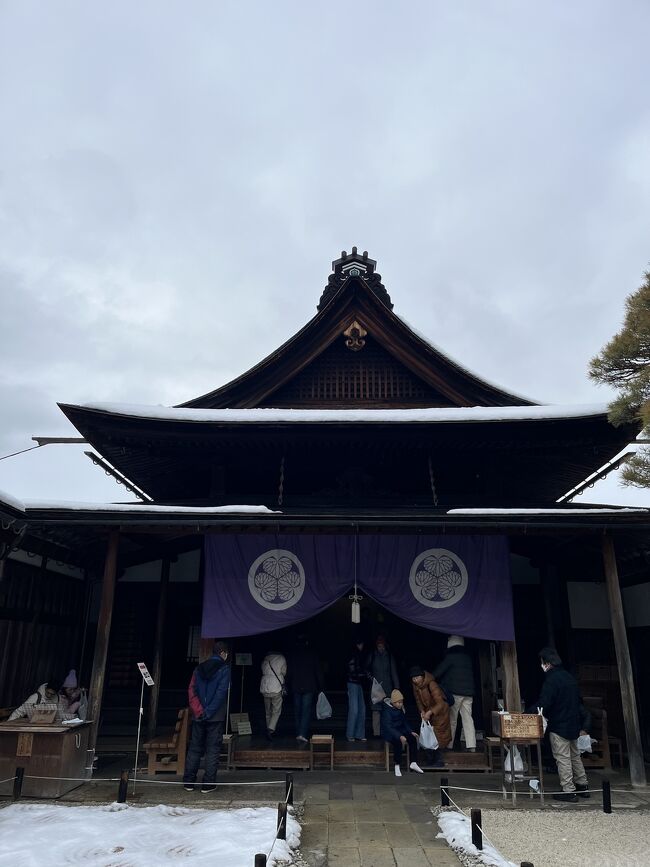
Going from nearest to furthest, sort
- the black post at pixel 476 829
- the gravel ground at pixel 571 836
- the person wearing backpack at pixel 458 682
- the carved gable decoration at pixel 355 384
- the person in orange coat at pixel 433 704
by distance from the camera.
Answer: the gravel ground at pixel 571 836, the black post at pixel 476 829, the person in orange coat at pixel 433 704, the person wearing backpack at pixel 458 682, the carved gable decoration at pixel 355 384

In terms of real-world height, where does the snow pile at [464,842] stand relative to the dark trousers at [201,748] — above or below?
below

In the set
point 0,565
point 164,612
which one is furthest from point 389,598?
point 0,565

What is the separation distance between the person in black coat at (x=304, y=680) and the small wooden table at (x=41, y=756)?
3.64m

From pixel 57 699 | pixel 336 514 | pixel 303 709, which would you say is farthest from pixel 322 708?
pixel 57 699

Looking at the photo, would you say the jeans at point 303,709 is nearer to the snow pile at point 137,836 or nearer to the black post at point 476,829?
the snow pile at point 137,836

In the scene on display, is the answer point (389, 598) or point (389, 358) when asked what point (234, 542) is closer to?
point (389, 598)

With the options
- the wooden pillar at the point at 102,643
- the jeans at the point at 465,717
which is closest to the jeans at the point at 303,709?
the jeans at the point at 465,717

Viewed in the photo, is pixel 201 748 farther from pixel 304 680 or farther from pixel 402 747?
pixel 402 747

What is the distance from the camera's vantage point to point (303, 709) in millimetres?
10148

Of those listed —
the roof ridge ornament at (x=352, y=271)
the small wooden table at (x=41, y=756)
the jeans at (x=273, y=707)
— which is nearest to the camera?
the small wooden table at (x=41, y=756)

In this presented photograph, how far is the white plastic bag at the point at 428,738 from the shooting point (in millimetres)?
8703

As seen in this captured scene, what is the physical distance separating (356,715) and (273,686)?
1.53 meters

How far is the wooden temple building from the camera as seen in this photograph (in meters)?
9.03

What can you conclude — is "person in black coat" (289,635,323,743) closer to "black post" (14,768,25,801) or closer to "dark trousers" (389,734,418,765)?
"dark trousers" (389,734,418,765)
